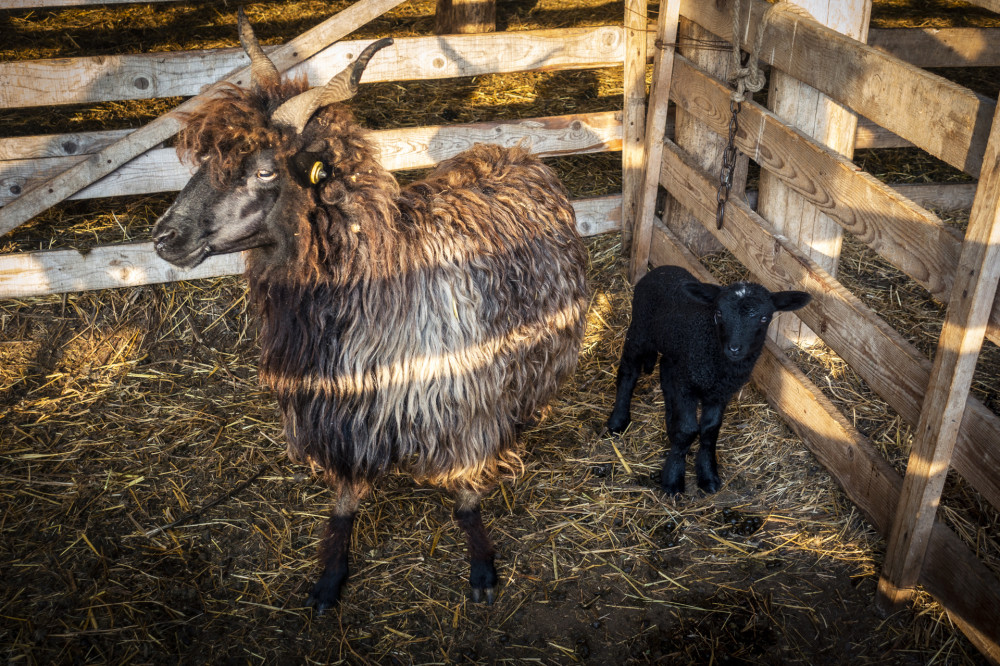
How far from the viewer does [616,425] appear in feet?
15.9

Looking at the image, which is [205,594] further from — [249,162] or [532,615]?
[249,162]

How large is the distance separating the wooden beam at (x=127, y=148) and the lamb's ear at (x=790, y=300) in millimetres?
2878

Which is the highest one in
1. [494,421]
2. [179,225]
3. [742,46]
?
[742,46]

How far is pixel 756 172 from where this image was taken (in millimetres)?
6863

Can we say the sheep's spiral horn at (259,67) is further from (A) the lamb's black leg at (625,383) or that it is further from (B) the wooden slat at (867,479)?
(B) the wooden slat at (867,479)

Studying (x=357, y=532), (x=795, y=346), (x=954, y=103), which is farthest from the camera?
(x=795, y=346)

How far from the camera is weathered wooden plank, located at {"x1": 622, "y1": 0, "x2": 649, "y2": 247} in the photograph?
Answer: 5.27 m

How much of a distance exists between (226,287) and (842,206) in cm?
416

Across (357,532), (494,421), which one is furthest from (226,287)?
(494,421)

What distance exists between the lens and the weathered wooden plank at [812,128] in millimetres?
4281

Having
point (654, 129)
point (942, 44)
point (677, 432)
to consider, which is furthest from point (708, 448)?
point (942, 44)

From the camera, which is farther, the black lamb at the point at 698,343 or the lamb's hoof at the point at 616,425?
the lamb's hoof at the point at 616,425

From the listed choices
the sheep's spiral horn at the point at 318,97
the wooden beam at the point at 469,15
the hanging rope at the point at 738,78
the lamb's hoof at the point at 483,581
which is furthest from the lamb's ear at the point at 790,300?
the wooden beam at the point at 469,15

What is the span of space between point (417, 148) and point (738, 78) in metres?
2.12
